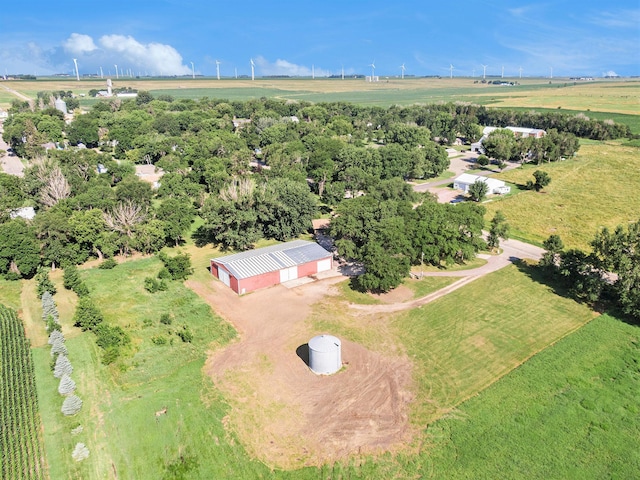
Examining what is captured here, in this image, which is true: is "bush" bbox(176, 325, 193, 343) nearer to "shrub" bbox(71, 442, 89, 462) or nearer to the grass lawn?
"shrub" bbox(71, 442, 89, 462)

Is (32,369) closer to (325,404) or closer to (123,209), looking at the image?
(325,404)

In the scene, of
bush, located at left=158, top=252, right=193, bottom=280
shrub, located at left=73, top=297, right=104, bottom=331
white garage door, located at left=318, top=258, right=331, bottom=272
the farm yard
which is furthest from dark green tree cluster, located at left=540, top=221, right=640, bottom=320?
shrub, located at left=73, top=297, right=104, bottom=331

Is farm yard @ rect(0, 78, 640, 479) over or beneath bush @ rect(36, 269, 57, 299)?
beneath

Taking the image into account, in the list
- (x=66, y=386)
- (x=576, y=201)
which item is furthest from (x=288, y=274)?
(x=576, y=201)

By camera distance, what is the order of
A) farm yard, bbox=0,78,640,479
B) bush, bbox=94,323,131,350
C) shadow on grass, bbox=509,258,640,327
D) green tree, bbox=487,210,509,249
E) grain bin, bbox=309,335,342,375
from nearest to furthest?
farm yard, bbox=0,78,640,479 → grain bin, bbox=309,335,342,375 → bush, bbox=94,323,131,350 → shadow on grass, bbox=509,258,640,327 → green tree, bbox=487,210,509,249

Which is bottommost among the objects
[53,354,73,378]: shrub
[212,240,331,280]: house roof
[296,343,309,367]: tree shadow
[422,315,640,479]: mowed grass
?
[422,315,640,479]: mowed grass

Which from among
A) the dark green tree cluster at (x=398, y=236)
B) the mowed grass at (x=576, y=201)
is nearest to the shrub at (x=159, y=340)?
the dark green tree cluster at (x=398, y=236)

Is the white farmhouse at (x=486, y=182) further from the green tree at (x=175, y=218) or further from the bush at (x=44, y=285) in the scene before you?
the bush at (x=44, y=285)

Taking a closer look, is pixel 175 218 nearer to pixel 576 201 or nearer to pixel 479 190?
pixel 479 190
